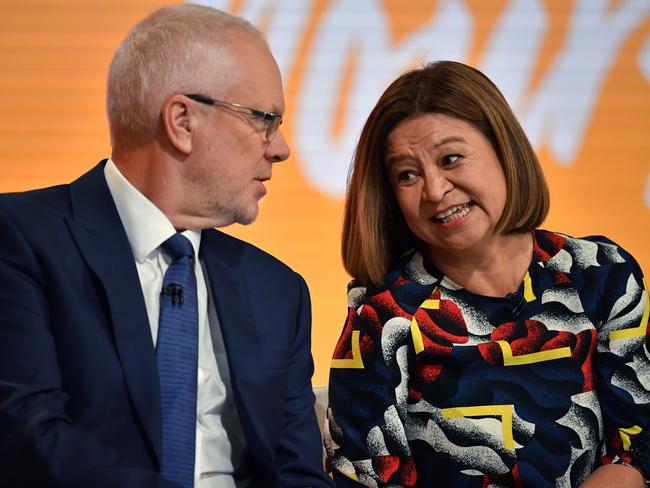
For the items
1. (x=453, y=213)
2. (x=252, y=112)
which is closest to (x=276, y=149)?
(x=252, y=112)

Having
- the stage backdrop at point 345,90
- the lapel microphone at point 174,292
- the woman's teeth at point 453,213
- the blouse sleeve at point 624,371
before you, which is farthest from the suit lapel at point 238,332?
the stage backdrop at point 345,90

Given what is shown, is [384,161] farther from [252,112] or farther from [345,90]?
[345,90]

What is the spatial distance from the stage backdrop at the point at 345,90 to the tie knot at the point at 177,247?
1452mm

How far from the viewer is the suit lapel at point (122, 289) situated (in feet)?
5.47

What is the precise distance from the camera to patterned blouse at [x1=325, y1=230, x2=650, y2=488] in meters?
2.05

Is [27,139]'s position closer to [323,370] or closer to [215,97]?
[323,370]

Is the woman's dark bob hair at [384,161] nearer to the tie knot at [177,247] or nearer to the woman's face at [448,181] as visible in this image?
the woman's face at [448,181]

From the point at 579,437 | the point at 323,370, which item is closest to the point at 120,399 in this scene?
the point at 579,437

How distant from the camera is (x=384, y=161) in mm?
2209

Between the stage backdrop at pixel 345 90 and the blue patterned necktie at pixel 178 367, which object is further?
the stage backdrop at pixel 345 90

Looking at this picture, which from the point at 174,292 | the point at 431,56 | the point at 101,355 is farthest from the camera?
the point at 431,56

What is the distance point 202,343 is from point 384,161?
0.62 metres

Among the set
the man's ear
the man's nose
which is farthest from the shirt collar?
the man's nose

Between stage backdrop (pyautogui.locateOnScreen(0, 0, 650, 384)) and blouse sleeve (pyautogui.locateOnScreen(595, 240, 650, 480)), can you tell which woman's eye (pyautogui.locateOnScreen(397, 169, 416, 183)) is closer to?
blouse sleeve (pyautogui.locateOnScreen(595, 240, 650, 480))
